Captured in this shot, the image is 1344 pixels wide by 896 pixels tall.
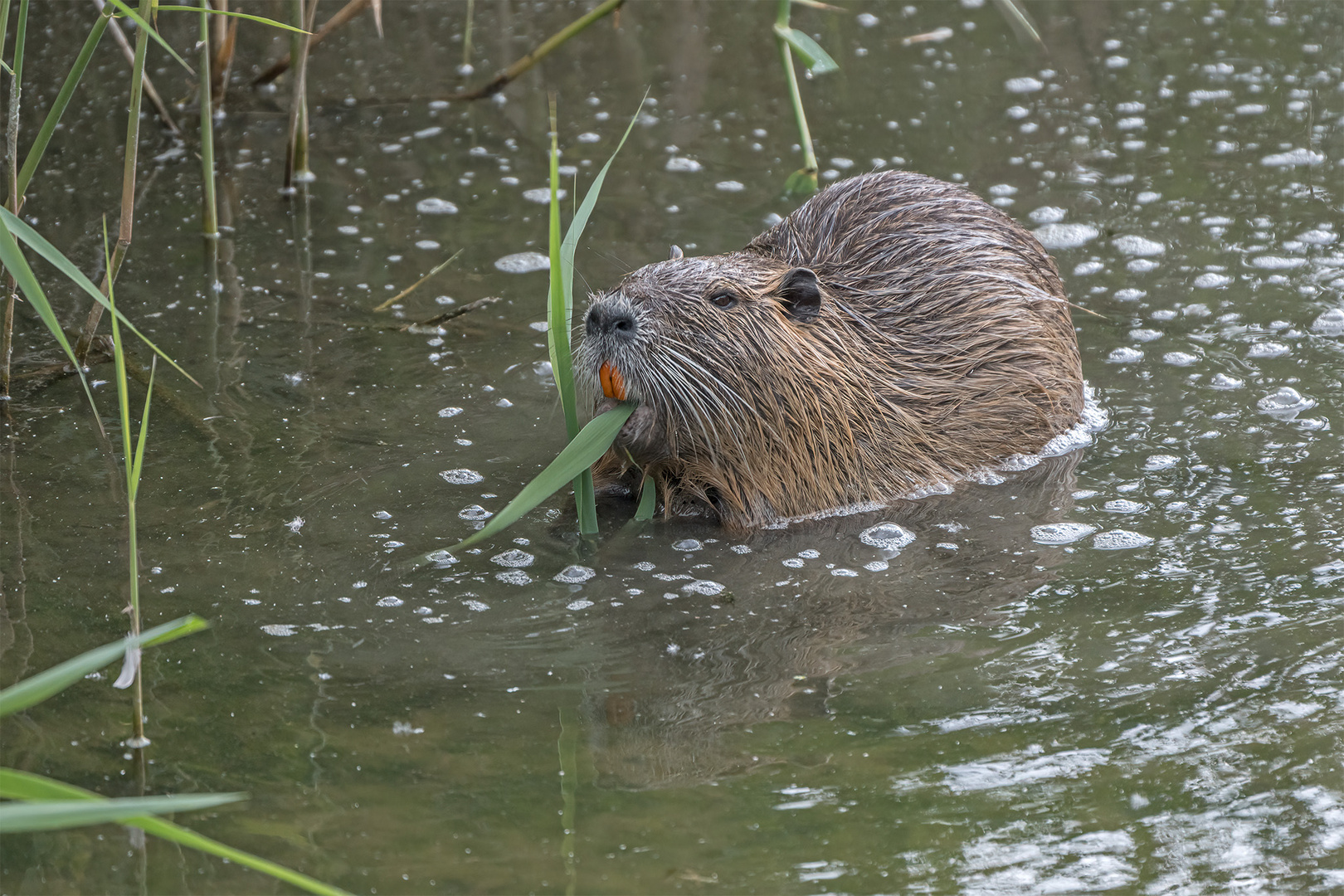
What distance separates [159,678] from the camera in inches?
112

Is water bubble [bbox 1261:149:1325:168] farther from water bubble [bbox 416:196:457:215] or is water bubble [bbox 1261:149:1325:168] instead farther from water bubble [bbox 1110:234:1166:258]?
water bubble [bbox 416:196:457:215]

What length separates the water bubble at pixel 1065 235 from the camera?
524 cm

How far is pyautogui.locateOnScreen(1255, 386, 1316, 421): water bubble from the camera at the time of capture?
161 inches

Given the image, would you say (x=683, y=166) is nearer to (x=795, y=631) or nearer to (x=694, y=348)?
(x=694, y=348)

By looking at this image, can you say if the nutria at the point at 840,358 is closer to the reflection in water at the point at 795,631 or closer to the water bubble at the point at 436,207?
the reflection in water at the point at 795,631

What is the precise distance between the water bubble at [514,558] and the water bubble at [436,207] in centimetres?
228

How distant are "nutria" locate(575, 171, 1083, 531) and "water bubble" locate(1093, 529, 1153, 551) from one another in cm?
53

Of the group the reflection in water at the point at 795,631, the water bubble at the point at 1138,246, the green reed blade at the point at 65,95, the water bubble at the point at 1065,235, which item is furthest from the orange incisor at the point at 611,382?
the water bubble at the point at 1138,246

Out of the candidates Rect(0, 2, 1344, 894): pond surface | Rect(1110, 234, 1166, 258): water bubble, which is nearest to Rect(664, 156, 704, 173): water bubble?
Rect(0, 2, 1344, 894): pond surface

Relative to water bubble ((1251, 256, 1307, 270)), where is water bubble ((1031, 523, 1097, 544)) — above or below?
below

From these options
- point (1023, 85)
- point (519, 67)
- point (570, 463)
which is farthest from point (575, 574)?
point (1023, 85)

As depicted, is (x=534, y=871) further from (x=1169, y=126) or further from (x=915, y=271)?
(x=1169, y=126)

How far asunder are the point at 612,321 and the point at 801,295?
0.55 m

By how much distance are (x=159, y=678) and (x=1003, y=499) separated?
7.07ft
